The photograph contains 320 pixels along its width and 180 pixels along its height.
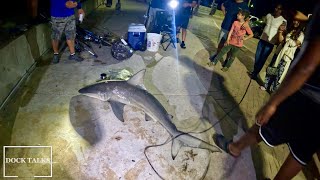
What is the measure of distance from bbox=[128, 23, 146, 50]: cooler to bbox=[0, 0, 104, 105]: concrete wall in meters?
2.18

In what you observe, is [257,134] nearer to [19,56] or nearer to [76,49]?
[19,56]

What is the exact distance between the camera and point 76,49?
19.3 feet

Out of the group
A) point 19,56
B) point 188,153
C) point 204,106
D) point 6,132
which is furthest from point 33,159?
point 204,106

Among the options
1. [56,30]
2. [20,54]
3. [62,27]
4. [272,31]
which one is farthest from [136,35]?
[272,31]

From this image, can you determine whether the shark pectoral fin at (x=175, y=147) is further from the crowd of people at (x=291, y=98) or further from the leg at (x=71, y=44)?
the leg at (x=71, y=44)

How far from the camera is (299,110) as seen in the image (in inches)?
84.0

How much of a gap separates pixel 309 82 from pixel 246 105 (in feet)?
9.24

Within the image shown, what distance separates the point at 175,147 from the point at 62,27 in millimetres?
3832

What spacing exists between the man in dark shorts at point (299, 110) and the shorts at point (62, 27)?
462 centimetres

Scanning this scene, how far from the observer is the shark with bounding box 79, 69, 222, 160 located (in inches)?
133

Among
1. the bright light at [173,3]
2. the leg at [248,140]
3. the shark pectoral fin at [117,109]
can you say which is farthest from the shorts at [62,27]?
the leg at [248,140]

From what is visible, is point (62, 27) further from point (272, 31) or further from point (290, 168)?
point (290, 168)

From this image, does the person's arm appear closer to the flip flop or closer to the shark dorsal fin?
the flip flop

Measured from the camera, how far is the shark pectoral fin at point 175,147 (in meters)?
3.18
